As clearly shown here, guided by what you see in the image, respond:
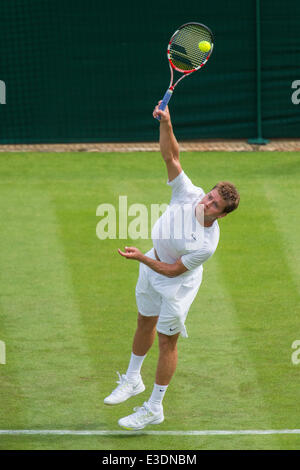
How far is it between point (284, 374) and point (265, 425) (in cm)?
96

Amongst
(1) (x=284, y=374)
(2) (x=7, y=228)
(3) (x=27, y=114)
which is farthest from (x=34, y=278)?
(3) (x=27, y=114)

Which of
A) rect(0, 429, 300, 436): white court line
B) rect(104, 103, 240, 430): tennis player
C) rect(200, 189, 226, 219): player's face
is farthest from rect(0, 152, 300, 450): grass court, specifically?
rect(200, 189, 226, 219): player's face

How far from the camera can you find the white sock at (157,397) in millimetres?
7379

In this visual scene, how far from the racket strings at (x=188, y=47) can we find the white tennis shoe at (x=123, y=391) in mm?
2796

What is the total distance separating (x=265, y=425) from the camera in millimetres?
7383

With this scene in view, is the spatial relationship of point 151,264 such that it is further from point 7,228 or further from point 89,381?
point 7,228

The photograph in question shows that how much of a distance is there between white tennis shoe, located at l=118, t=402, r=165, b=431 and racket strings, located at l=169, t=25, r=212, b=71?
9.95 feet

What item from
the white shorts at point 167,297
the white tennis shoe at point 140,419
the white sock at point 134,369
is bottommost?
the white tennis shoe at point 140,419

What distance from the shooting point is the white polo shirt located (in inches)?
283

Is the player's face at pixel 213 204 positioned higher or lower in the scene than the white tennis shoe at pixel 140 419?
higher

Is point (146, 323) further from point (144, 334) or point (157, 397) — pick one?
point (157, 397)

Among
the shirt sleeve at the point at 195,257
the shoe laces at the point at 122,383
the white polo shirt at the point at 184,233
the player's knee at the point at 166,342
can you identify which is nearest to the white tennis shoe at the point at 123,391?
the shoe laces at the point at 122,383

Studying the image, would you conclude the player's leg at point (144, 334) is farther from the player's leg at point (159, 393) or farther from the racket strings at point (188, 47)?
the racket strings at point (188, 47)

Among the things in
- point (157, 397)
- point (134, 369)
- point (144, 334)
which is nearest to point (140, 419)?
point (157, 397)
